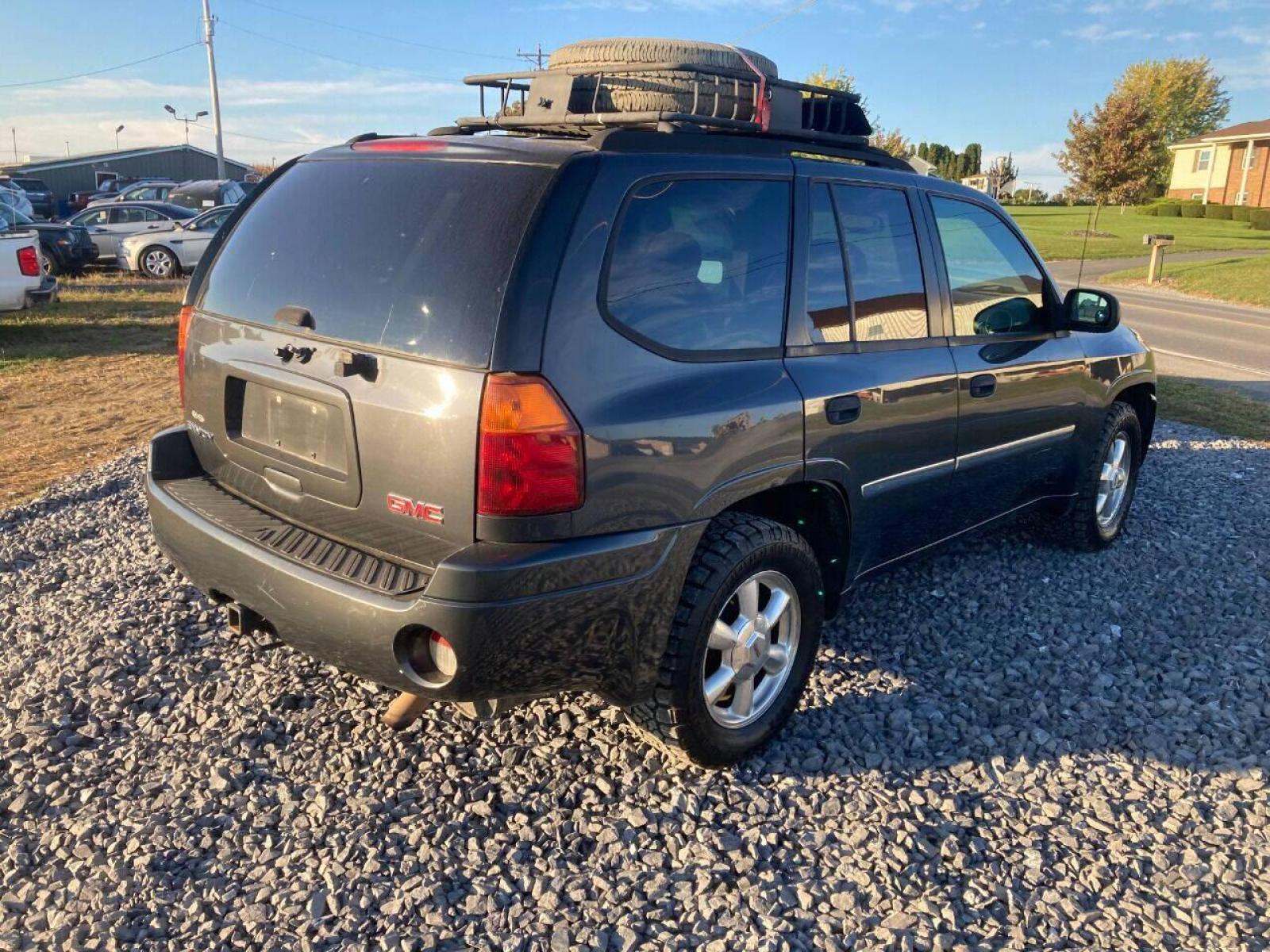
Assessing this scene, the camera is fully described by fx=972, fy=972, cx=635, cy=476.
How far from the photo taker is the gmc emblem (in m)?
2.48

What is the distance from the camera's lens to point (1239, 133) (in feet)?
183

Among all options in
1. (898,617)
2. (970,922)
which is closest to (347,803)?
(970,922)

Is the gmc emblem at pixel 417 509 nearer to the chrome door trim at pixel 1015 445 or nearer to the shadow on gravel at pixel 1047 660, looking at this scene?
the shadow on gravel at pixel 1047 660

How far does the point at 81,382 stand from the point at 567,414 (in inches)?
343

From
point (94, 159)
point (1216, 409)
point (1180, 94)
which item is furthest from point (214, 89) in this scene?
point (1180, 94)

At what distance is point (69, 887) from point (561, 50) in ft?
12.3

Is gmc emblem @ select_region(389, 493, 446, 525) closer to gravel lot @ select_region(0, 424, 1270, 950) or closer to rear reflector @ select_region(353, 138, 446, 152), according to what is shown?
gravel lot @ select_region(0, 424, 1270, 950)

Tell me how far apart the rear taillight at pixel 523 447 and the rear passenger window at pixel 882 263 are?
140 cm

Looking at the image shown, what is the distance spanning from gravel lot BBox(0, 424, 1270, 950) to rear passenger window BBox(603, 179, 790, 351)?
54.2 inches

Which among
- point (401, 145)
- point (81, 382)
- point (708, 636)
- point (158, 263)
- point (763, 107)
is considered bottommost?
point (81, 382)

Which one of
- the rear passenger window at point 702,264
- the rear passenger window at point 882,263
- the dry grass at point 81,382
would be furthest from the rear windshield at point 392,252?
the dry grass at point 81,382

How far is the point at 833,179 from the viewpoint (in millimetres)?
3377

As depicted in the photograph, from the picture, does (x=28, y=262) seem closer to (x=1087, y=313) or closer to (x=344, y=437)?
(x=344, y=437)

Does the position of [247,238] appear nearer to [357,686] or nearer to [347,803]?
[357,686]
